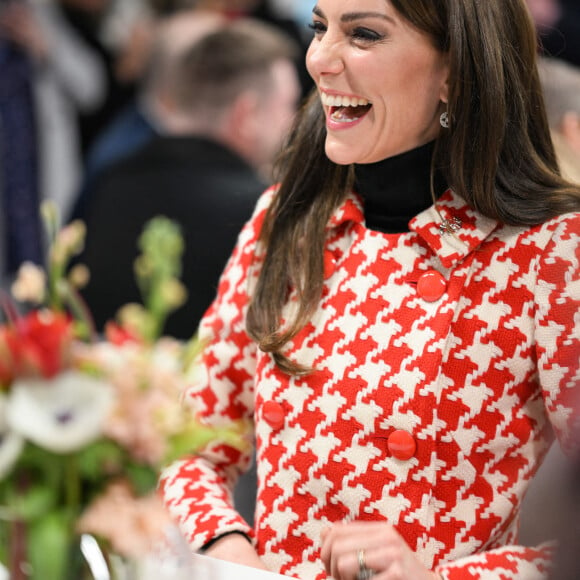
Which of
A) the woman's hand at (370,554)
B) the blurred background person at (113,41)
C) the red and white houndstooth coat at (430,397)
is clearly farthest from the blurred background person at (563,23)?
the blurred background person at (113,41)

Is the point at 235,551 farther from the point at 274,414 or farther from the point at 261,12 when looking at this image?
the point at 261,12

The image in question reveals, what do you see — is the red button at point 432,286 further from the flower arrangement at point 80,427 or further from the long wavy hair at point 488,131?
the flower arrangement at point 80,427

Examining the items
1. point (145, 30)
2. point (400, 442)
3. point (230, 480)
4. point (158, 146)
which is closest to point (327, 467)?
point (400, 442)

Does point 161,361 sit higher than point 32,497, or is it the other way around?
point 161,361

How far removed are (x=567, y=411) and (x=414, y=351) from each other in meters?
0.22

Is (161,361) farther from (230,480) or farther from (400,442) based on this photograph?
(230,480)

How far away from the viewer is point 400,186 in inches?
61.0

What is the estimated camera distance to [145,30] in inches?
196

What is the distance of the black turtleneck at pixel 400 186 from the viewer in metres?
1.54

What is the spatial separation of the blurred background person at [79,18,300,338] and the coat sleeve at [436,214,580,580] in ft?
3.30

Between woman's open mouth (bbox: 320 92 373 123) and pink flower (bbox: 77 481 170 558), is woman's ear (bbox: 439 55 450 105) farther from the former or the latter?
pink flower (bbox: 77 481 170 558)

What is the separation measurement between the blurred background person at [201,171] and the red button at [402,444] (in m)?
0.96

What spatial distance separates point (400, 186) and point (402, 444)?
38cm

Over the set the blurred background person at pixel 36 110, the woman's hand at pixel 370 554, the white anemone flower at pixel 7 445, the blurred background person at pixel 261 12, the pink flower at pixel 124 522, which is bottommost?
the blurred background person at pixel 36 110
